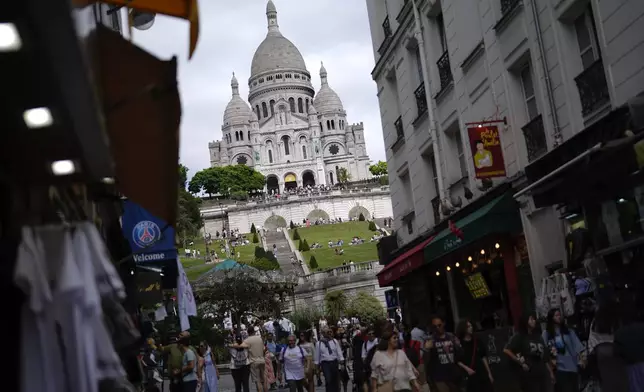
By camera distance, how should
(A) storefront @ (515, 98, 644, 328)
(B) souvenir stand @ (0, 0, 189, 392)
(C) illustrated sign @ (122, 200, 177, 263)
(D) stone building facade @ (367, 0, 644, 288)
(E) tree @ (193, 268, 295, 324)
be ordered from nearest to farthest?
(B) souvenir stand @ (0, 0, 189, 392) → (A) storefront @ (515, 98, 644, 328) → (C) illustrated sign @ (122, 200, 177, 263) → (D) stone building facade @ (367, 0, 644, 288) → (E) tree @ (193, 268, 295, 324)

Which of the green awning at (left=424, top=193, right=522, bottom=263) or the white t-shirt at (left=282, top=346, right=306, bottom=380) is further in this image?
the white t-shirt at (left=282, top=346, right=306, bottom=380)

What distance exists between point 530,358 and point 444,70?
31.3ft

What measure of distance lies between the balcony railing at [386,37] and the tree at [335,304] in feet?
86.1

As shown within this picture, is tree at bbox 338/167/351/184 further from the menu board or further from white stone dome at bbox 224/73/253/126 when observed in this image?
the menu board

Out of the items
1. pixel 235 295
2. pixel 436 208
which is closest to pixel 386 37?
pixel 436 208

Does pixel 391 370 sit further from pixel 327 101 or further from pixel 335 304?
pixel 327 101

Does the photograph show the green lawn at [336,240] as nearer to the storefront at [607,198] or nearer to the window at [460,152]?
the window at [460,152]

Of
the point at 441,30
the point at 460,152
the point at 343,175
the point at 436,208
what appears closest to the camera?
the point at 460,152

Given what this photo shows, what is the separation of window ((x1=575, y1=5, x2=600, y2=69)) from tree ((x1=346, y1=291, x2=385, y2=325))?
108ft

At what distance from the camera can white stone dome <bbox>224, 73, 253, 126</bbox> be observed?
147 m

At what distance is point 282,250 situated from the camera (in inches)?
2859

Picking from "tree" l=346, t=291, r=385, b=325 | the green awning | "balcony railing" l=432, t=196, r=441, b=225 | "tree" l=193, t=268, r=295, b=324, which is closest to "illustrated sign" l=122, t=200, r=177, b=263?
the green awning

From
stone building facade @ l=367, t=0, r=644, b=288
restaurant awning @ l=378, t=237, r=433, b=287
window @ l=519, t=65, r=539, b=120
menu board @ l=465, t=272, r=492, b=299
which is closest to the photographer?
stone building facade @ l=367, t=0, r=644, b=288

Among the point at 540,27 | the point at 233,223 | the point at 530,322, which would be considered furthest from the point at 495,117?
the point at 233,223
